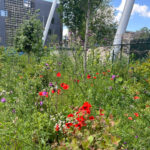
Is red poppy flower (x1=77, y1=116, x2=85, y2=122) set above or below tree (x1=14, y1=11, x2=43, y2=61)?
below

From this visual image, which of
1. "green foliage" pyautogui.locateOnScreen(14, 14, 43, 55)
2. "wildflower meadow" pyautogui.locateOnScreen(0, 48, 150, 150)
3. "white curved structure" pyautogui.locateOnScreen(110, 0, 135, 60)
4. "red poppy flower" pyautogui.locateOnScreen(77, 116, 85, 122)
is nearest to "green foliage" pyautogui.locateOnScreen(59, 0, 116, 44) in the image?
"green foliage" pyautogui.locateOnScreen(14, 14, 43, 55)

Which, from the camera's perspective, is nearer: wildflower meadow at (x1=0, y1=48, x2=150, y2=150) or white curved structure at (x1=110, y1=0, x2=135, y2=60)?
wildflower meadow at (x1=0, y1=48, x2=150, y2=150)

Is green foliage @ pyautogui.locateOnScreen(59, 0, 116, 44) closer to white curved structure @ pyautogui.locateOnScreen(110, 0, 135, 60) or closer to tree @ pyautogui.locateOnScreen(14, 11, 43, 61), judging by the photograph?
tree @ pyautogui.locateOnScreen(14, 11, 43, 61)

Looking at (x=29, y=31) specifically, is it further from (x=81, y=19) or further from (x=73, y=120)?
(x=81, y=19)

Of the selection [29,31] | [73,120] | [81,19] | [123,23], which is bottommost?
[73,120]

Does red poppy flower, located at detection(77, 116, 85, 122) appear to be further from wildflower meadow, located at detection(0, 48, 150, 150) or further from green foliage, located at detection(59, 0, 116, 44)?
green foliage, located at detection(59, 0, 116, 44)

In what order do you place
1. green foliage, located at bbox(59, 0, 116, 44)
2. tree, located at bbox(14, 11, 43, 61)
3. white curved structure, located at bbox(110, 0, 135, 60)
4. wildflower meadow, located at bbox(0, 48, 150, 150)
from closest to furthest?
wildflower meadow, located at bbox(0, 48, 150, 150) → white curved structure, located at bbox(110, 0, 135, 60) → tree, located at bbox(14, 11, 43, 61) → green foliage, located at bbox(59, 0, 116, 44)

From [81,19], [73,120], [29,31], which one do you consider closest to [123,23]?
[29,31]

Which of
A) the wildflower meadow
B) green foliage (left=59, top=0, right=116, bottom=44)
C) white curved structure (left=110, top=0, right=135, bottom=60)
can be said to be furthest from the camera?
green foliage (left=59, top=0, right=116, bottom=44)

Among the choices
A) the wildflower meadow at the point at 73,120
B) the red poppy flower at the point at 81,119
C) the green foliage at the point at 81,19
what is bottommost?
the wildflower meadow at the point at 73,120

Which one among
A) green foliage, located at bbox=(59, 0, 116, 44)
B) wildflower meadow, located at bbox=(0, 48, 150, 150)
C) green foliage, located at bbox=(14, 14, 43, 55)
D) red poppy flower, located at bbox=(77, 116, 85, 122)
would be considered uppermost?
green foliage, located at bbox=(59, 0, 116, 44)

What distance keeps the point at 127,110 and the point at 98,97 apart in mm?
470

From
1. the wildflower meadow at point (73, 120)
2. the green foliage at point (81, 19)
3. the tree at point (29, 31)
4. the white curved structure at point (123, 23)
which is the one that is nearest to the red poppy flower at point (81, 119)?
the wildflower meadow at point (73, 120)

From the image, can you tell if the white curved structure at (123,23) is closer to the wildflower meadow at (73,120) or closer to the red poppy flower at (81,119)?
the wildflower meadow at (73,120)
